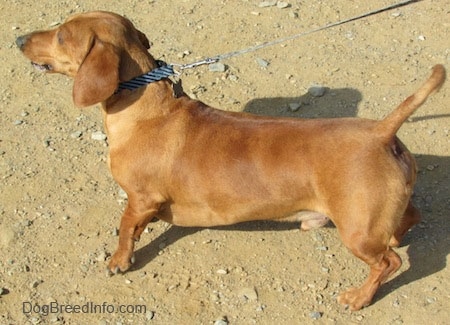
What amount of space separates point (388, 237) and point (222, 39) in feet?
12.0

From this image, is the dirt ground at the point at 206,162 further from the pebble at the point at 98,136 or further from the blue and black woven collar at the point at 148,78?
the blue and black woven collar at the point at 148,78

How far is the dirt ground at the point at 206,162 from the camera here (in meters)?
4.88

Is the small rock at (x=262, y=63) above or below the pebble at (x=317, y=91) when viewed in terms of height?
above

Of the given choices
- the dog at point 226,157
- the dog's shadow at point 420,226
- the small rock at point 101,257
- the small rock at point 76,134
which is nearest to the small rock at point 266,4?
the dog's shadow at point 420,226

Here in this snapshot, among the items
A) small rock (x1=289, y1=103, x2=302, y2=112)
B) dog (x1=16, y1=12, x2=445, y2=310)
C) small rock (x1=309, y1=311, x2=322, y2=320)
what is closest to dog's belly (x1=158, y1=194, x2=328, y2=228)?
dog (x1=16, y1=12, x2=445, y2=310)

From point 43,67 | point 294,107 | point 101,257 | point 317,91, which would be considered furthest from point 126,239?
point 317,91

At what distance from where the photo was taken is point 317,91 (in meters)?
6.69

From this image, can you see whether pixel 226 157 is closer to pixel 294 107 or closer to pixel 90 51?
pixel 90 51

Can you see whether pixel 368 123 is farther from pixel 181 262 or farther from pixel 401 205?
pixel 181 262

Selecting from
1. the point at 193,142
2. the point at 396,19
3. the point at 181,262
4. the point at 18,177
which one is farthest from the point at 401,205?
the point at 396,19

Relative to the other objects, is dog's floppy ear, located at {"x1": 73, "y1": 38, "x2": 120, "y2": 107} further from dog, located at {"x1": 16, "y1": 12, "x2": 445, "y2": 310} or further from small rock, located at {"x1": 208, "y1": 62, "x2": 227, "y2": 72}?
small rock, located at {"x1": 208, "y1": 62, "x2": 227, "y2": 72}

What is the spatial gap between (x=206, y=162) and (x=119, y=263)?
1.10 metres

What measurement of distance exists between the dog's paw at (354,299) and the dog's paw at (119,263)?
1587 millimetres

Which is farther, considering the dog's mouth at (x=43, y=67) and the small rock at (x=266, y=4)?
the small rock at (x=266, y=4)
